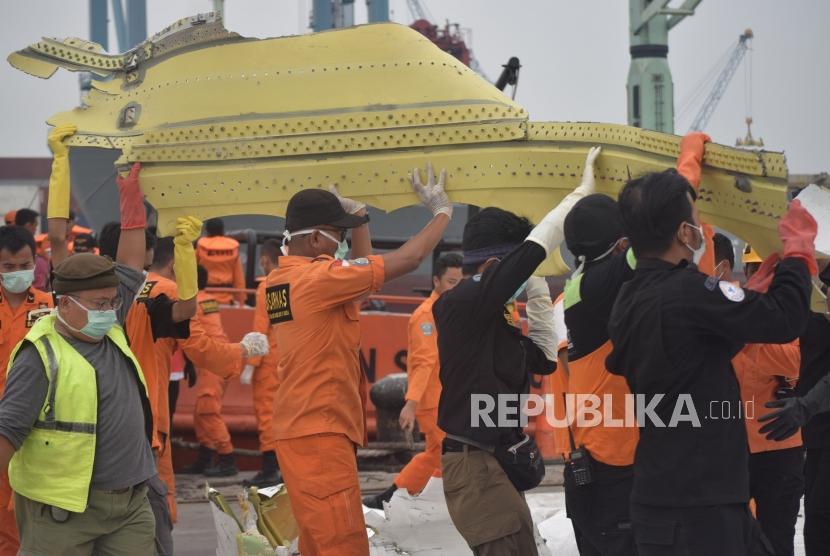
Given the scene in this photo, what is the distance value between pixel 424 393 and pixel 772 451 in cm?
287

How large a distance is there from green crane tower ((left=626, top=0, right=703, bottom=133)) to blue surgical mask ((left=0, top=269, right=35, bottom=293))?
21.2m

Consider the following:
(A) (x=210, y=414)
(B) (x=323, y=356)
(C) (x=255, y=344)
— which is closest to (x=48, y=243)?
(A) (x=210, y=414)

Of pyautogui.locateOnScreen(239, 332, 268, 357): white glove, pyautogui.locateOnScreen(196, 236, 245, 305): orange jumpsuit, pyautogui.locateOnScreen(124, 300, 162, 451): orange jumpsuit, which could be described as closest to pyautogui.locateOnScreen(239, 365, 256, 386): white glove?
pyautogui.locateOnScreen(239, 332, 268, 357): white glove

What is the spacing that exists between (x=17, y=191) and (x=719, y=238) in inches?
1220

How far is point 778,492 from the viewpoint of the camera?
589 centimetres

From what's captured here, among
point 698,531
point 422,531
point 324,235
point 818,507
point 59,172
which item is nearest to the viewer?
point 698,531

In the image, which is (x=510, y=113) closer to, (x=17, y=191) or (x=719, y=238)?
(x=719, y=238)

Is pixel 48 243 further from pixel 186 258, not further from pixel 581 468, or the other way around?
pixel 581 468

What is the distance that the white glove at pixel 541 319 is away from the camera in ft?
19.0

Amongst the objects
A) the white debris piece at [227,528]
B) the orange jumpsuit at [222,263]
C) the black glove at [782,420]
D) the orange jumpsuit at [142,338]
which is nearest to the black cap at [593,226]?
the black glove at [782,420]

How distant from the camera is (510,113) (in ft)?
18.9

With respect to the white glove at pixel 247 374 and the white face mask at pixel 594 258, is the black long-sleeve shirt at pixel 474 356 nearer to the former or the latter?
the white face mask at pixel 594 258

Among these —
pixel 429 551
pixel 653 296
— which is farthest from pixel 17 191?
pixel 653 296

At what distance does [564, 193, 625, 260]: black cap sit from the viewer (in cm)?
507
